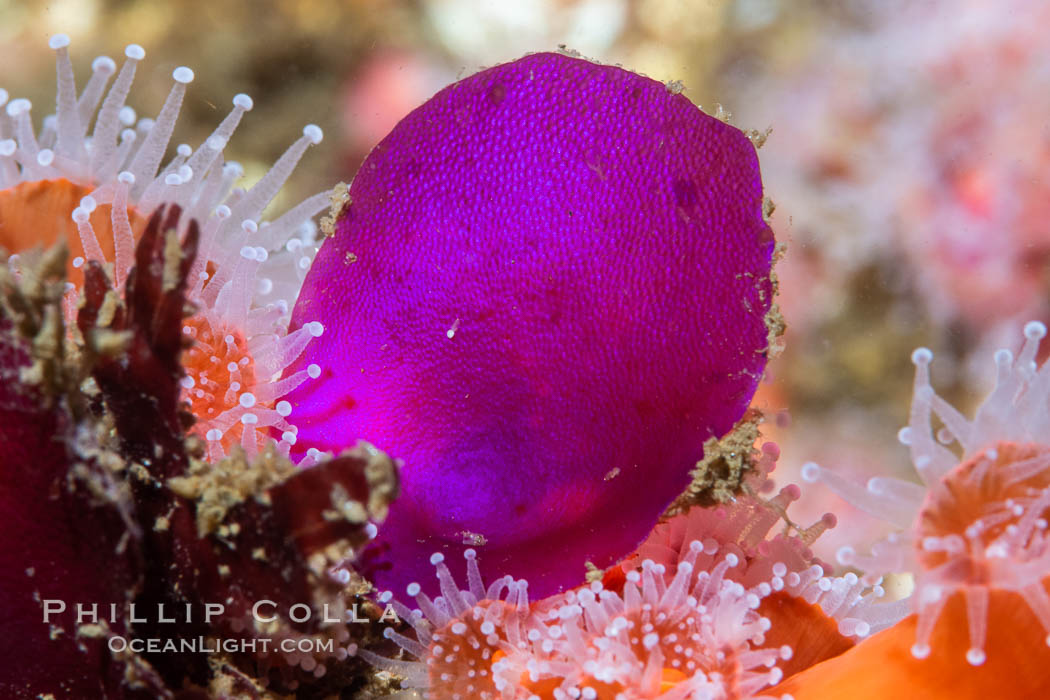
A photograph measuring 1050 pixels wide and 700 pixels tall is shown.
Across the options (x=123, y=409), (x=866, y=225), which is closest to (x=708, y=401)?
(x=123, y=409)

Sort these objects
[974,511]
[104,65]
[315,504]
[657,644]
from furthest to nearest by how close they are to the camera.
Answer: [104,65], [657,644], [974,511], [315,504]

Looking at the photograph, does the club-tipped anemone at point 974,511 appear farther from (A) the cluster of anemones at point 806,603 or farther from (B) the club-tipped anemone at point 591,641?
(B) the club-tipped anemone at point 591,641

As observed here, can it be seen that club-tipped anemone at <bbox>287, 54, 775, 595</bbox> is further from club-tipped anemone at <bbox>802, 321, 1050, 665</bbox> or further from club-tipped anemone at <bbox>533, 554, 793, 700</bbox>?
club-tipped anemone at <bbox>802, 321, 1050, 665</bbox>

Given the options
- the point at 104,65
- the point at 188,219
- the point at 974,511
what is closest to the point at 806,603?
the point at 974,511

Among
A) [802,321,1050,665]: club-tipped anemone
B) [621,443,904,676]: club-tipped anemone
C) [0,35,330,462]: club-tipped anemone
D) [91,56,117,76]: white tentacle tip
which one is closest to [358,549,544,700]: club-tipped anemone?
[621,443,904,676]: club-tipped anemone

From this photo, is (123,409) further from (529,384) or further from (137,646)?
(529,384)

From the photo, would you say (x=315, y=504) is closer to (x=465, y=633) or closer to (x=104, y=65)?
(x=465, y=633)

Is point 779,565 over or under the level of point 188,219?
under

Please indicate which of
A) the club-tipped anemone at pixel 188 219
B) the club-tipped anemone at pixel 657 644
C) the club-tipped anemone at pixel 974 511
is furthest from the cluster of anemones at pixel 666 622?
the club-tipped anemone at pixel 188 219
